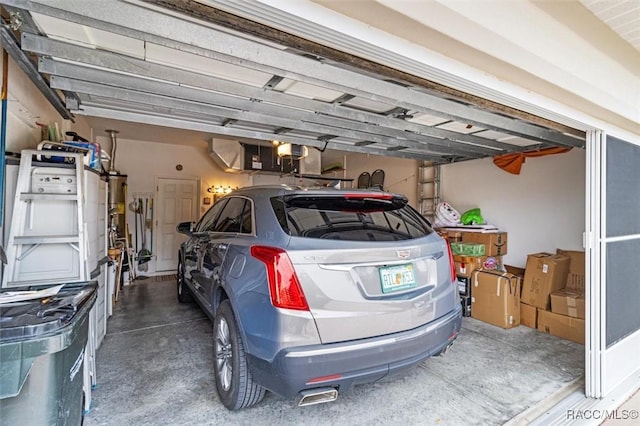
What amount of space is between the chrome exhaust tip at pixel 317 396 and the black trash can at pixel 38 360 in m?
1.07

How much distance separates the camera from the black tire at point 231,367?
1.93 metres

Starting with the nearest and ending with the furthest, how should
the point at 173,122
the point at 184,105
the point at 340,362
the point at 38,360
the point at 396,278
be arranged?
the point at 38,360
the point at 340,362
the point at 396,278
the point at 184,105
the point at 173,122

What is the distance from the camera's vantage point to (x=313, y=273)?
1.64 m

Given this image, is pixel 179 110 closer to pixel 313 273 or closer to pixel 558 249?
pixel 313 273

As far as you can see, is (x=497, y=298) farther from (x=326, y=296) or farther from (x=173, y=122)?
(x=173, y=122)

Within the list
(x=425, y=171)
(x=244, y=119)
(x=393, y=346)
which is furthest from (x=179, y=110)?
(x=425, y=171)

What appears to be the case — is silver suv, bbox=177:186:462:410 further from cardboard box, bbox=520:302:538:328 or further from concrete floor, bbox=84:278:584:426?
cardboard box, bbox=520:302:538:328

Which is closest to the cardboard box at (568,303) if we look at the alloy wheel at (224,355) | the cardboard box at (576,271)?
the cardboard box at (576,271)

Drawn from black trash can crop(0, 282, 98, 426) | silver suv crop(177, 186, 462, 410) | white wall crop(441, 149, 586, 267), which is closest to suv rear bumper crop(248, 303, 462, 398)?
silver suv crop(177, 186, 462, 410)

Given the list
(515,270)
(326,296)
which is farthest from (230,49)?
(515,270)

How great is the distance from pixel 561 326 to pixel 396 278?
10.1ft

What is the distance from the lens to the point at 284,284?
163 cm

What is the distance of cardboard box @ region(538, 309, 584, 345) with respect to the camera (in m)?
3.41

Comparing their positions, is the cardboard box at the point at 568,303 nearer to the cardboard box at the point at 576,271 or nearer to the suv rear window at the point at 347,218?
the cardboard box at the point at 576,271
